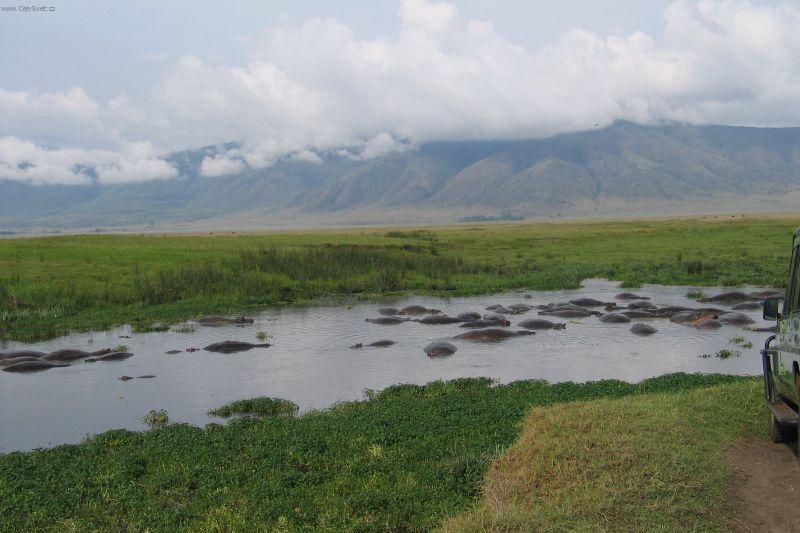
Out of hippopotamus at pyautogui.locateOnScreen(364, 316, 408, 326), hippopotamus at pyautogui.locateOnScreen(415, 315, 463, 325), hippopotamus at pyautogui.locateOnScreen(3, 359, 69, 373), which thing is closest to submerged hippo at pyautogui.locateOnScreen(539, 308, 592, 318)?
hippopotamus at pyautogui.locateOnScreen(415, 315, 463, 325)

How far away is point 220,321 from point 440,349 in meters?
10.6

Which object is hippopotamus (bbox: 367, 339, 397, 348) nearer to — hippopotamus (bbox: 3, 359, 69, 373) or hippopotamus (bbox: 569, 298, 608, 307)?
hippopotamus (bbox: 3, 359, 69, 373)

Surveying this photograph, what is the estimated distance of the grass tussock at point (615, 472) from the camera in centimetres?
791

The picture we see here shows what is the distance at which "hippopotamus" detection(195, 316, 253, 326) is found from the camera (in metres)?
28.0

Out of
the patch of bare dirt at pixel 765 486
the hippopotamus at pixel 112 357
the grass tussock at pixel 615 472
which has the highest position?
the grass tussock at pixel 615 472

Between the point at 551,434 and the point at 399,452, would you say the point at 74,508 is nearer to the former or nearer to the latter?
the point at 399,452

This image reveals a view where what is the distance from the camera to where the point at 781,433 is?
10.1 m

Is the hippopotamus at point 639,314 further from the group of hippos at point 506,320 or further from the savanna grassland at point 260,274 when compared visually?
the savanna grassland at point 260,274

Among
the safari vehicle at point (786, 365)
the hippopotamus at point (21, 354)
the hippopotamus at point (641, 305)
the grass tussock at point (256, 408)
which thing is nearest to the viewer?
the safari vehicle at point (786, 365)

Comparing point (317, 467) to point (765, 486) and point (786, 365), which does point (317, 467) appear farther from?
point (786, 365)

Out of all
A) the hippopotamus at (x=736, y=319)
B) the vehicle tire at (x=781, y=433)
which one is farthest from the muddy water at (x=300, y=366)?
the vehicle tire at (x=781, y=433)

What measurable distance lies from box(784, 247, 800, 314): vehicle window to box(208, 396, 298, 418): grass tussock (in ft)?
32.0

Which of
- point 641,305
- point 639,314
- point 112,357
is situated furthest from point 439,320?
point 112,357

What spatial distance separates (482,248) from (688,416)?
167 feet
